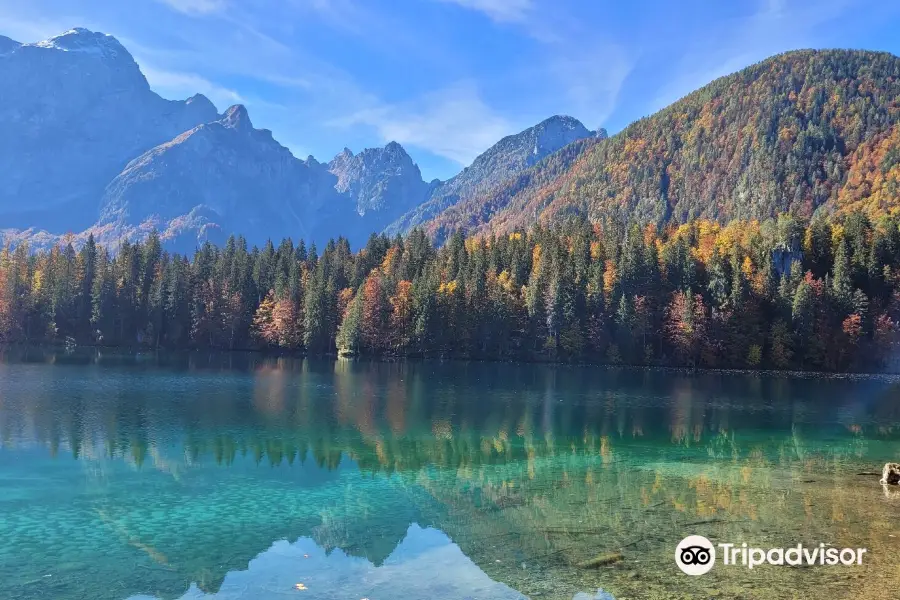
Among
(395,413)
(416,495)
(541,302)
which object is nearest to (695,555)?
(416,495)

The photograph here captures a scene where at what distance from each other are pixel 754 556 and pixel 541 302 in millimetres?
111688

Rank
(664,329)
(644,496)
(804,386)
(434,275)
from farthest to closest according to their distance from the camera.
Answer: (434,275)
(664,329)
(804,386)
(644,496)

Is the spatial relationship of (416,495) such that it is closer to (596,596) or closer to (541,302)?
(596,596)

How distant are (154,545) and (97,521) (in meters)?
4.01

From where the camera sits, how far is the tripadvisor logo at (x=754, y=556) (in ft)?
68.1

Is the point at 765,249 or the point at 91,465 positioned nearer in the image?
the point at 91,465

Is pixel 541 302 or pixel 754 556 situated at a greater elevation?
pixel 541 302

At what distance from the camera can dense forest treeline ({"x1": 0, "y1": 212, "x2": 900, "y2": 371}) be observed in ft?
406

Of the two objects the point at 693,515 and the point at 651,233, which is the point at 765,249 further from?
the point at 693,515

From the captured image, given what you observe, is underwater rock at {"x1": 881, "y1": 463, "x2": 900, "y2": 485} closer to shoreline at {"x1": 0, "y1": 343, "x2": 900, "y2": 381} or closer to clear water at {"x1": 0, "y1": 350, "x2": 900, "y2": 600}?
clear water at {"x1": 0, "y1": 350, "x2": 900, "y2": 600}

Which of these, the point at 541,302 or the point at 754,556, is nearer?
the point at 754,556

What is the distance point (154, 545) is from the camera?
73.2 feet

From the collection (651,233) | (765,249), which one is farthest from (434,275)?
(765,249)

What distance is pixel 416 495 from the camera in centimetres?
3017
